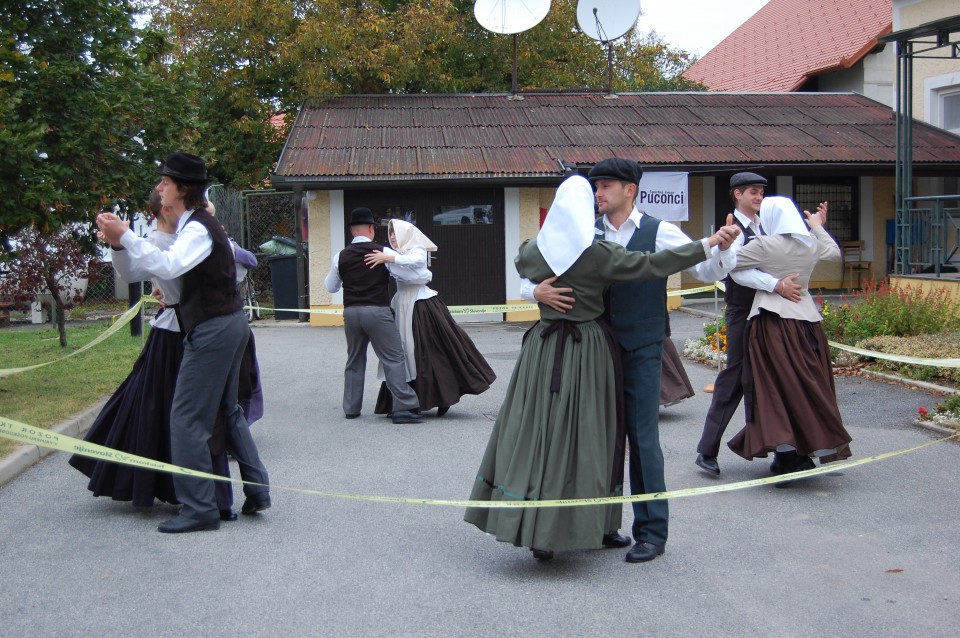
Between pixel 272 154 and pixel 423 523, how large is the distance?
65.0 ft

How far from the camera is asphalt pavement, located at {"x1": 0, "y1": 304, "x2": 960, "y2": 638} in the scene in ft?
13.7

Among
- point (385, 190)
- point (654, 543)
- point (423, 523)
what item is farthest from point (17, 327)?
point (654, 543)

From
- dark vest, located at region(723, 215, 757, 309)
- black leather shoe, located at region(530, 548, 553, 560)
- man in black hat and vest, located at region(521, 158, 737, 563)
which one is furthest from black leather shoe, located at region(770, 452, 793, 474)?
black leather shoe, located at region(530, 548, 553, 560)

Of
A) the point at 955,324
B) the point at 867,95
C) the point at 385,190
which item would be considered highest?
the point at 867,95

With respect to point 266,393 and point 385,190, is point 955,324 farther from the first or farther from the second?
point 385,190

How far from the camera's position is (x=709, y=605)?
4340mm

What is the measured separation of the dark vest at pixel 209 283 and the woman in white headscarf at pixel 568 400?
5.50 ft

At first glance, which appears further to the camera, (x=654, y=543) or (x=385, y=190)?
(x=385, y=190)

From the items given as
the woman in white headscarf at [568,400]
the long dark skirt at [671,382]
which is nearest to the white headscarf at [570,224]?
the woman in white headscarf at [568,400]

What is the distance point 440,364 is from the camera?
30.0 ft

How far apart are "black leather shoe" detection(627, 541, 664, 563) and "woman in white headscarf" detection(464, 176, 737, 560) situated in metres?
0.20

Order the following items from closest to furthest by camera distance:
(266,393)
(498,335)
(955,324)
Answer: (266,393) → (955,324) → (498,335)

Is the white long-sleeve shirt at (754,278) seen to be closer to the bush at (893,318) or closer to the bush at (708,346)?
the bush at (708,346)

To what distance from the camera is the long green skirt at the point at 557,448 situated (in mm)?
4602
